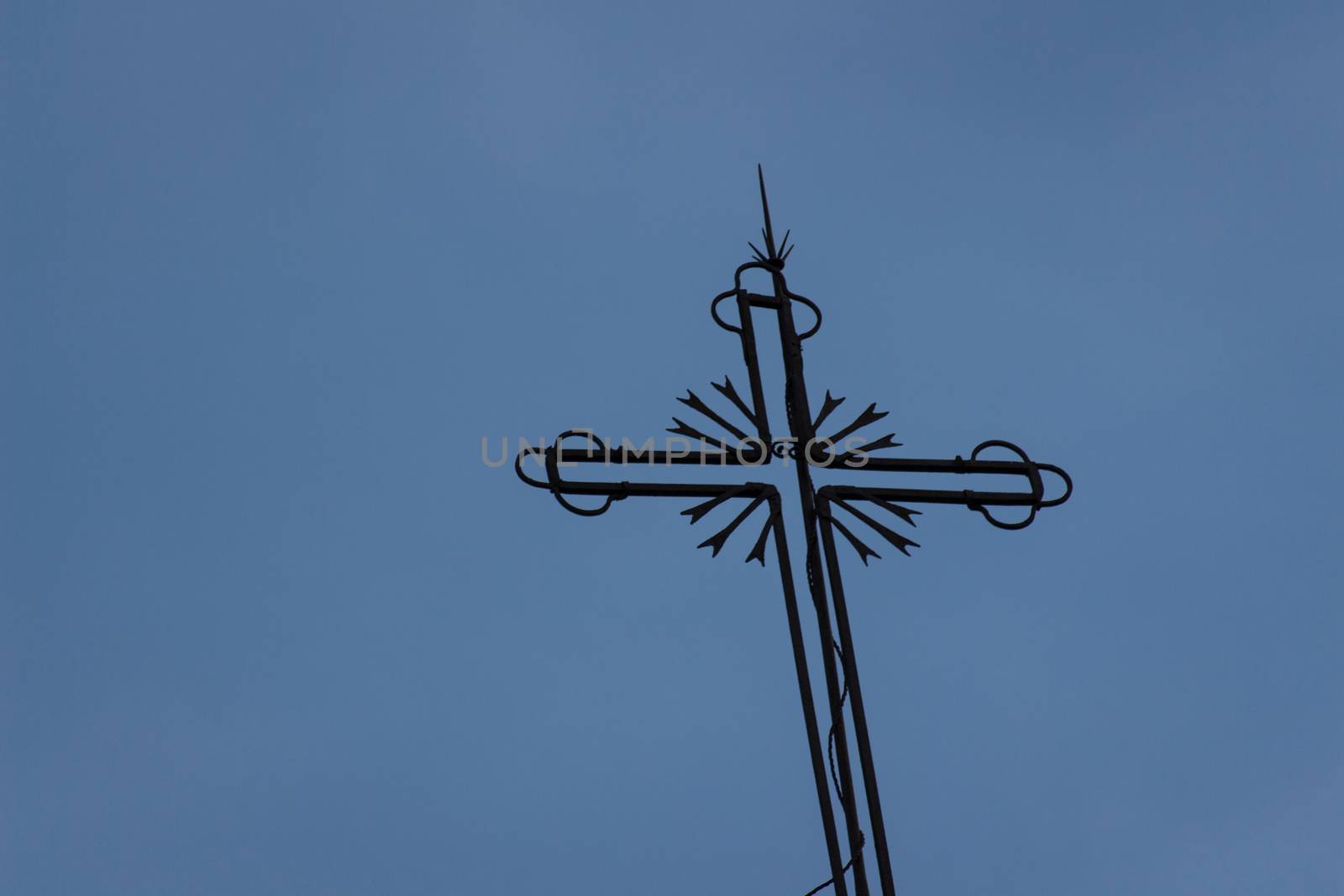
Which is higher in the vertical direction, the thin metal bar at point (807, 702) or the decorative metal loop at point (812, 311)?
the decorative metal loop at point (812, 311)

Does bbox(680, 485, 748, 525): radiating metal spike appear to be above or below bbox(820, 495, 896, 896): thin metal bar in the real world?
above

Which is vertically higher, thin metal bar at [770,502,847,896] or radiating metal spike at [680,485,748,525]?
radiating metal spike at [680,485,748,525]

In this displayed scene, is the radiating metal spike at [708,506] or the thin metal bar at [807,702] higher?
the radiating metal spike at [708,506]

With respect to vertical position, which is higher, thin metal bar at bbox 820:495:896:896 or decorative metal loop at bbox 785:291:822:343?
decorative metal loop at bbox 785:291:822:343

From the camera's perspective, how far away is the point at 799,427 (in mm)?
6426

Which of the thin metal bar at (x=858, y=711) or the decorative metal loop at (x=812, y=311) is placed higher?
the decorative metal loop at (x=812, y=311)

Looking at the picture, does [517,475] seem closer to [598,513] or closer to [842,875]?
[598,513]

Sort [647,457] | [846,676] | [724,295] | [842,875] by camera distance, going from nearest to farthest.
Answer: [842,875] → [846,676] → [647,457] → [724,295]

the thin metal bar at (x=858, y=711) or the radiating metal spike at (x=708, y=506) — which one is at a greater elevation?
the radiating metal spike at (x=708, y=506)

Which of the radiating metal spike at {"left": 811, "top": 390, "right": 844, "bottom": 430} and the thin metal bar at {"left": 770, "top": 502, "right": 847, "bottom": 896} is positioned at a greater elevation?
the radiating metal spike at {"left": 811, "top": 390, "right": 844, "bottom": 430}

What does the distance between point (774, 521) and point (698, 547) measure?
289 millimetres

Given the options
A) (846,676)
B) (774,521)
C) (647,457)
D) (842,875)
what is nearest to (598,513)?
(647,457)

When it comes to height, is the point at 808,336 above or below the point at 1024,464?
above

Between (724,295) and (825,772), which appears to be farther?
(724,295)
